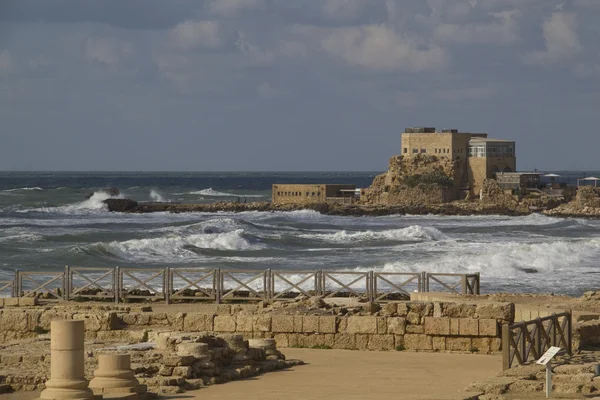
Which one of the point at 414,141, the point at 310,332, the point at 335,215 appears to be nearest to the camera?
the point at 310,332

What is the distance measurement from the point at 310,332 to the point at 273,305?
2.06 meters

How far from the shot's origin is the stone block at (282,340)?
1925cm

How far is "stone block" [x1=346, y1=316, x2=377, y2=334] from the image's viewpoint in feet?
61.8

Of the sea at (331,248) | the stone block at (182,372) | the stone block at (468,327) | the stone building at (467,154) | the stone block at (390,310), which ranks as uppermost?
the stone building at (467,154)

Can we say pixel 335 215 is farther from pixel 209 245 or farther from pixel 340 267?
pixel 340 267

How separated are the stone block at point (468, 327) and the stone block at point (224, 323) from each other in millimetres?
3564

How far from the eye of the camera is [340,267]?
131 feet

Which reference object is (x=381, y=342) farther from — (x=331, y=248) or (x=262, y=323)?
(x=331, y=248)

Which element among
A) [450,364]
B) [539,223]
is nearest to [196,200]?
[539,223]

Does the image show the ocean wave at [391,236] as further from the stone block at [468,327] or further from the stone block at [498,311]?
the stone block at [468,327]

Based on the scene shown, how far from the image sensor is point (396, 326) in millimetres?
18797

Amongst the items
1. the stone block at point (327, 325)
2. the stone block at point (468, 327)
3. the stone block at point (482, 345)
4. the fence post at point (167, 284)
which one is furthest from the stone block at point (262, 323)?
the fence post at point (167, 284)

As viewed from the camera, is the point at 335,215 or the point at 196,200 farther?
the point at 196,200

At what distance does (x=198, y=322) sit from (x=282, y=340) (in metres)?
1.37
